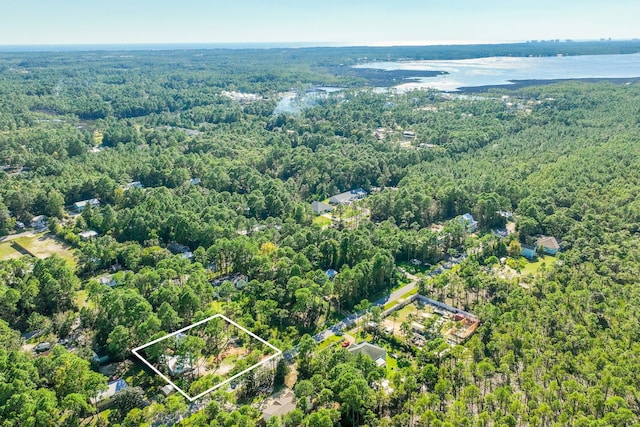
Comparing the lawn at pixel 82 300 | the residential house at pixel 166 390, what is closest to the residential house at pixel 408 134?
the lawn at pixel 82 300

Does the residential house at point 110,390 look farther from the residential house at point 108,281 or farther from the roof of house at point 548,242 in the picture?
the roof of house at point 548,242

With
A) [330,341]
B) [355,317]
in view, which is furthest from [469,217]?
[330,341]

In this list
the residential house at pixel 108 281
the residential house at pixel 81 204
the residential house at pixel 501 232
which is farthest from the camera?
the residential house at pixel 81 204

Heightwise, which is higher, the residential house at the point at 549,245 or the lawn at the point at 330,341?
the residential house at the point at 549,245

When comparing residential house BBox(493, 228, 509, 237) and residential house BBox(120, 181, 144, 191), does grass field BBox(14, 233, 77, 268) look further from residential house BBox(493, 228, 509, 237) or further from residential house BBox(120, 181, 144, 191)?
residential house BBox(493, 228, 509, 237)

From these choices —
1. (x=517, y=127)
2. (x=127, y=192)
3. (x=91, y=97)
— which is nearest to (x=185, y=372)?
(x=127, y=192)

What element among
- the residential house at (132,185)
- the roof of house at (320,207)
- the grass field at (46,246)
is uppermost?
the residential house at (132,185)

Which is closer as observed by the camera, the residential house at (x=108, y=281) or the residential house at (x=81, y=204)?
the residential house at (x=108, y=281)

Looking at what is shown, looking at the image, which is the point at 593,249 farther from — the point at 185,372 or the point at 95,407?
the point at 95,407
